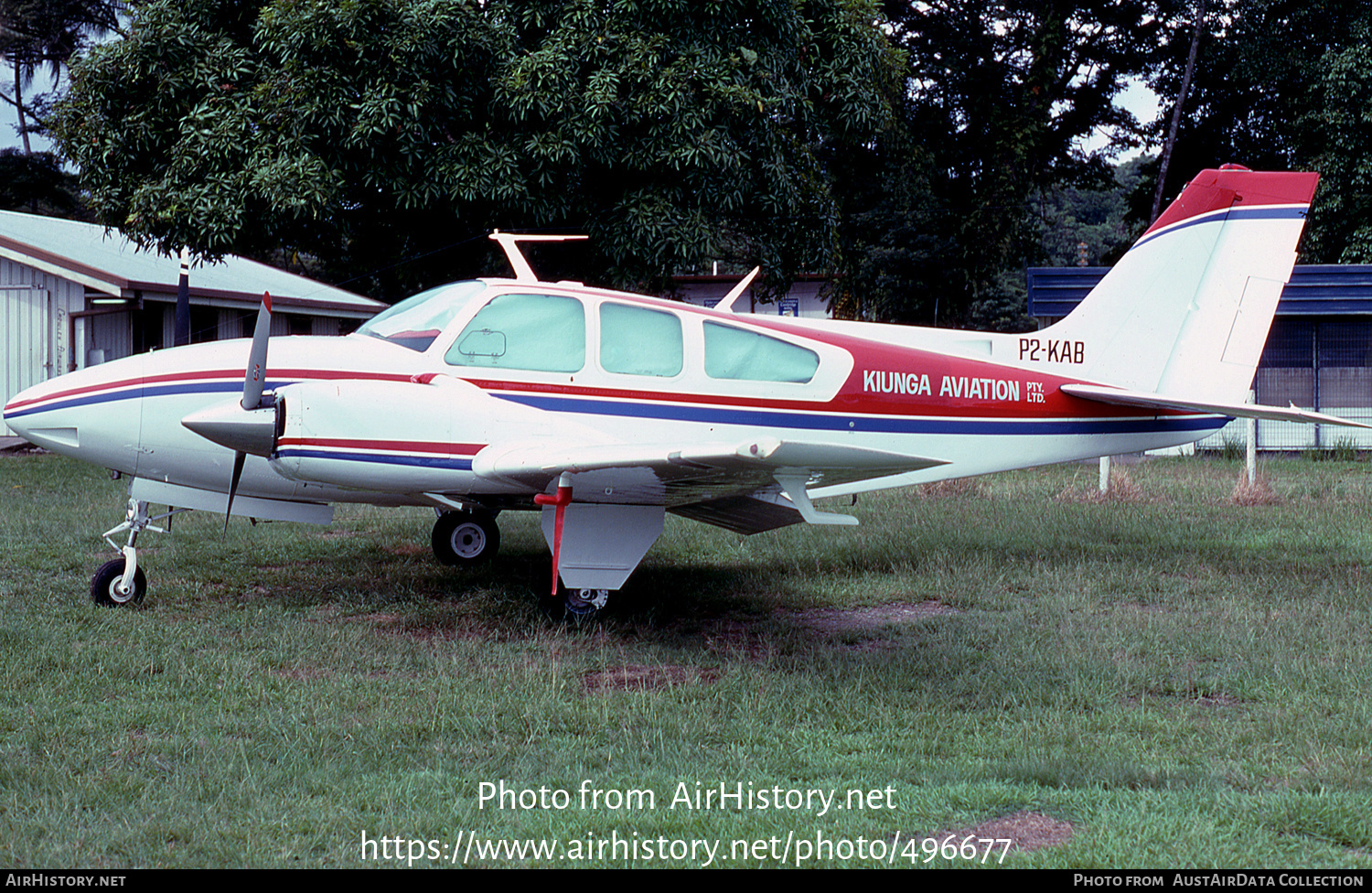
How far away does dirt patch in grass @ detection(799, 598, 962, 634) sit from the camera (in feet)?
23.1

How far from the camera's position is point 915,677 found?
222 inches

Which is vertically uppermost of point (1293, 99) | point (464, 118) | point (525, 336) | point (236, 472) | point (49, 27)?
point (49, 27)

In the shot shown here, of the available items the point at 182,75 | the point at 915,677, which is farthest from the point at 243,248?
the point at 915,677

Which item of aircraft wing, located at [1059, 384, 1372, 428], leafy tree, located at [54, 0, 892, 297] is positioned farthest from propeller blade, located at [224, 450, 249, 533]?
leafy tree, located at [54, 0, 892, 297]

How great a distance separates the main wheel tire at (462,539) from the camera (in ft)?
29.8

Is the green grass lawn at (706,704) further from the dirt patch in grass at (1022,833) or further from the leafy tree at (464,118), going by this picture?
the leafy tree at (464,118)

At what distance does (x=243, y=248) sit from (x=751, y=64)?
23.9ft

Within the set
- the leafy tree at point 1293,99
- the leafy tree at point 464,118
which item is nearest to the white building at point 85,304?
the leafy tree at point 464,118

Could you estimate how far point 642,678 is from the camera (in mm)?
5762

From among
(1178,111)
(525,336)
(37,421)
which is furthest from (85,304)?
(1178,111)

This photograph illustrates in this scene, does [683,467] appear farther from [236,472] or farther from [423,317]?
[236,472]

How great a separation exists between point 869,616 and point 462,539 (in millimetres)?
3803

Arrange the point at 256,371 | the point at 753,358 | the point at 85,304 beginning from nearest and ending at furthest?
the point at 256,371 → the point at 753,358 → the point at 85,304

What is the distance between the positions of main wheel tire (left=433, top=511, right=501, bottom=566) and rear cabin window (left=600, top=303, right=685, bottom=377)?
9.29ft
